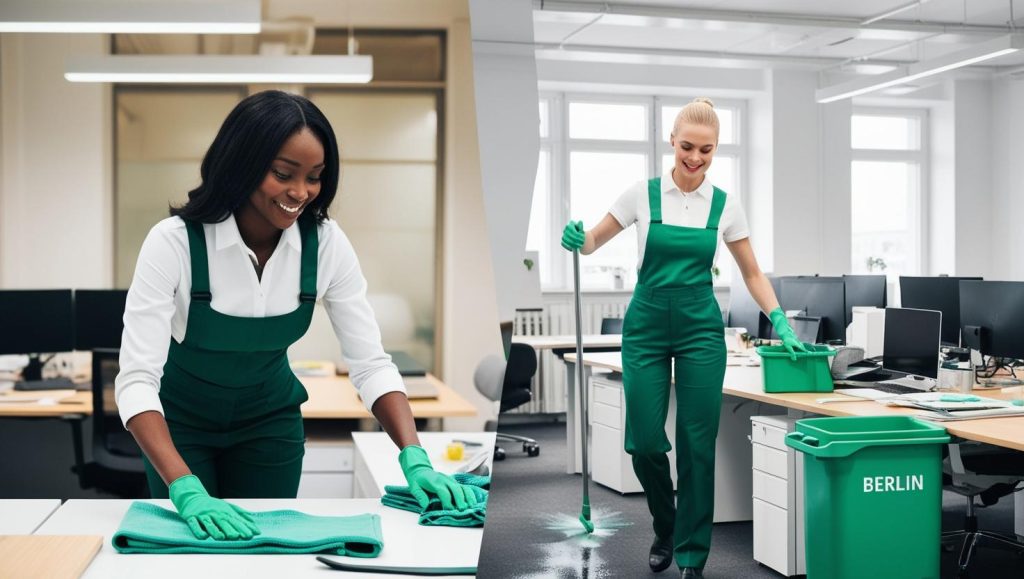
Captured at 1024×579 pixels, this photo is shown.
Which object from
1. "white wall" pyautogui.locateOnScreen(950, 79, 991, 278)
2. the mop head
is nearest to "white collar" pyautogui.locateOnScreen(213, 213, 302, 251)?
the mop head

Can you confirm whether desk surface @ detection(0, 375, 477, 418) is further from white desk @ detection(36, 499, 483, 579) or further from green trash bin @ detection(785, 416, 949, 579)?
white desk @ detection(36, 499, 483, 579)

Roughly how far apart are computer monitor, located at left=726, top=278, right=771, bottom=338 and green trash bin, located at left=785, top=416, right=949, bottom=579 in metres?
1.11

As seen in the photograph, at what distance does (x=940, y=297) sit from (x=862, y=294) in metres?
0.27

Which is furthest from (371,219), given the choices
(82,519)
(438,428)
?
(82,519)

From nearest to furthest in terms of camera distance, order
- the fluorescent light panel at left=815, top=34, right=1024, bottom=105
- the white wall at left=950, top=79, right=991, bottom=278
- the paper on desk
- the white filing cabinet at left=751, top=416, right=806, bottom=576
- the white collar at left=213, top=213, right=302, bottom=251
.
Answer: the white collar at left=213, top=213, right=302, bottom=251, the white filing cabinet at left=751, top=416, right=806, bottom=576, the paper on desk, the fluorescent light panel at left=815, top=34, right=1024, bottom=105, the white wall at left=950, top=79, right=991, bottom=278

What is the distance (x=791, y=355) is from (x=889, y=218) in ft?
14.4

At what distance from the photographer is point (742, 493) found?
1835mm

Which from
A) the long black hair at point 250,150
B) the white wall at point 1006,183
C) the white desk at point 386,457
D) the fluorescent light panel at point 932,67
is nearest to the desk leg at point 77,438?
the white desk at point 386,457

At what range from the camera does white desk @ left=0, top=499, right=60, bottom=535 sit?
2.55 ft

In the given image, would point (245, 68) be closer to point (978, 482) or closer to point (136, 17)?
point (136, 17)

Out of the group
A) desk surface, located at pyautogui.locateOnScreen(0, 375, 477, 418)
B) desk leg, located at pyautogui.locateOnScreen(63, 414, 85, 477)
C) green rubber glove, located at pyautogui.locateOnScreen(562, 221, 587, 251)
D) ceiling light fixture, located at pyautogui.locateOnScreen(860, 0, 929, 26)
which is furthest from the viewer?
ceiling light fixture, located at pyautogui.locateOnScreen(860, 0, 929, 26)

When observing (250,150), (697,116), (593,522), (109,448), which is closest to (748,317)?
(593,522)

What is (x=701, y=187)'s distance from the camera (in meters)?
1.29

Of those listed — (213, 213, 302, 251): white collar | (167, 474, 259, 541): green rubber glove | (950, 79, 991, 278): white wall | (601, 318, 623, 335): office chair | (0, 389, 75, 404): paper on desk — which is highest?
(950, 79, 991, 278): white wall
